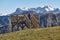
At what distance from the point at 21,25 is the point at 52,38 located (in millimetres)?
51662

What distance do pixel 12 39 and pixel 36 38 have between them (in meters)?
1.85

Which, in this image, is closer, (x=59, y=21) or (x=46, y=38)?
(x=46, y=38)

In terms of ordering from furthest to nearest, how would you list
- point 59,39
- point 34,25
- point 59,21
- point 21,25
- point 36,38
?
point 59,21 < point 21,25 < point 34,25 < point 36,38 < point 59,39

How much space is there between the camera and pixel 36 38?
18422 millimetres

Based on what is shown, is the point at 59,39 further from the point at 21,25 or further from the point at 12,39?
the point at 21,25

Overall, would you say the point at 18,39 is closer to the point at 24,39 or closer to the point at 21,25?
the point at 24,39

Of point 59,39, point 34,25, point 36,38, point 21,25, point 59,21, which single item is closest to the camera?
point 59,39

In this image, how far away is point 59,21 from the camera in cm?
19825

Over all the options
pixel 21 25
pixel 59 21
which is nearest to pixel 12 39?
pixel 21 25

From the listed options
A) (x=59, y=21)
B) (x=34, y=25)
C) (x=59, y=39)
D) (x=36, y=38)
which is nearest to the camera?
(x=59, y=39)

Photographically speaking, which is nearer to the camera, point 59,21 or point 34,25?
point 34,25

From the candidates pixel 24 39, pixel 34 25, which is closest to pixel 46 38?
pixel 24 39

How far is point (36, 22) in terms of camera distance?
61125 millimetres

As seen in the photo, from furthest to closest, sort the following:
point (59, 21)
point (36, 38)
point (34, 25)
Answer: point (59, 21) → point (34, 25) → point (36, 38)
